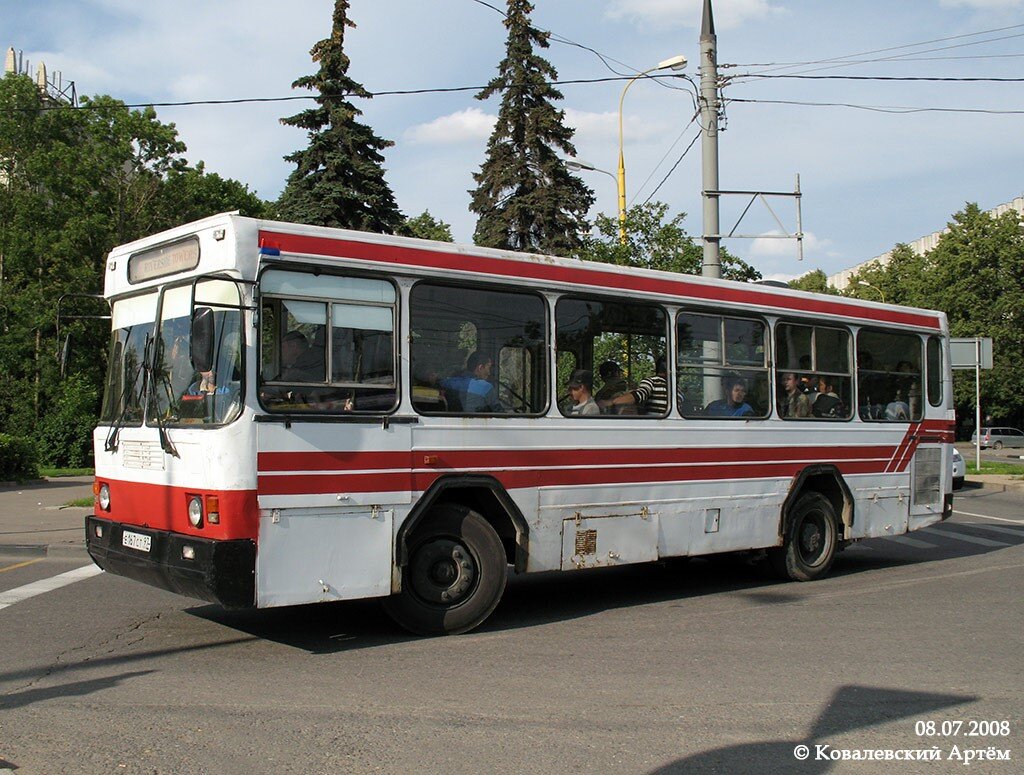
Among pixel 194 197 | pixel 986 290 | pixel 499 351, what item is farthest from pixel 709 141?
pixel 986 290

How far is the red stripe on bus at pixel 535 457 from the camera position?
7.15 metres

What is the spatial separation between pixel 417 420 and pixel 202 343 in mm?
1750

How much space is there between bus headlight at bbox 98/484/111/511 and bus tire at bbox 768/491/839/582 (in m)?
6.63

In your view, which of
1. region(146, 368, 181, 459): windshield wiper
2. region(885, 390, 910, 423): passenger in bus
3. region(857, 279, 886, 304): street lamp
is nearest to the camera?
region(146, 368, 181, 459): windshield wiper

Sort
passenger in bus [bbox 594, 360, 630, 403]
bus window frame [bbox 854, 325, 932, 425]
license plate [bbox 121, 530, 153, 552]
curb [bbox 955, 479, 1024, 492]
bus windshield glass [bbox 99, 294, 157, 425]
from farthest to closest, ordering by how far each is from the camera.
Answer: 1. curb [bbox 955, 479, 1024, 492]
2. bus window frame [bbox 854, 325, 932, 425]
3. passenger in bus [bbox 594, 360, 630, 403]
4. bus windshield glass [bbox 99, 294, 157, 425]
5. license plate [bbox 121, 530, 153, 552]

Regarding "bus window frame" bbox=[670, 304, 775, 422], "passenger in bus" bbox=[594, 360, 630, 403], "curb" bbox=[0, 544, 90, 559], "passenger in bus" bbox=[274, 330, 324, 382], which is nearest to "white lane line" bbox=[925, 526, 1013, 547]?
"bus window frame" bbox=[670, 304, 775, 422]

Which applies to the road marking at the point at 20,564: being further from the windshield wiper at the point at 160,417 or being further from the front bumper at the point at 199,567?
the windshield wiper at the point at 160,417

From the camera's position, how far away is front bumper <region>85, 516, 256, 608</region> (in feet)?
21.9

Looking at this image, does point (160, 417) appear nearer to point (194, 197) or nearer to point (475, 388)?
point (475, 388)

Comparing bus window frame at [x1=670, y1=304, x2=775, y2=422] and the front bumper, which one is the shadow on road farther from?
bus window frame at [x1=670, y1=304, x2=775, y2=422]

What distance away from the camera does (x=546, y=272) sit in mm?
8664

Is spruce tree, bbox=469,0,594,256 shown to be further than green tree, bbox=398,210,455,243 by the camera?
No

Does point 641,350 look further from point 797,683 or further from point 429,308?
point 797,683

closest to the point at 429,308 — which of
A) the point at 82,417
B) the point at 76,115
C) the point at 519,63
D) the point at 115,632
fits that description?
the point at 115,632
